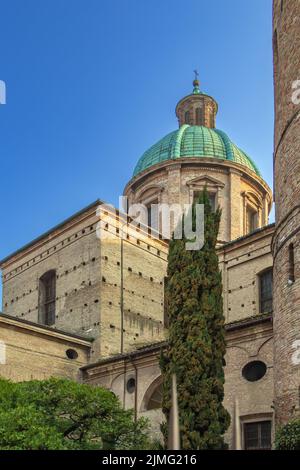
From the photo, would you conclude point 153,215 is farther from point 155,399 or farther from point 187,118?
point 155,399

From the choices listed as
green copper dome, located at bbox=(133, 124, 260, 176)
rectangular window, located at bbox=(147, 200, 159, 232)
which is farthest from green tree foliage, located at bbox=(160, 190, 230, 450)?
green copper dome, located at bbox=(133, 124, 260, 176)

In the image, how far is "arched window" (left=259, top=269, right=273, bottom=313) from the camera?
23250 millimetres

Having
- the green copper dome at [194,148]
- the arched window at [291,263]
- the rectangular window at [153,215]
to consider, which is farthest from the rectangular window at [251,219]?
the arched window at [291,263]

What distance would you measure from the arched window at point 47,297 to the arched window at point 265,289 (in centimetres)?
710

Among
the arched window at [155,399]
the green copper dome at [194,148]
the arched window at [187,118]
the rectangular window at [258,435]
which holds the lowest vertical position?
the rectangular window at [258,435]

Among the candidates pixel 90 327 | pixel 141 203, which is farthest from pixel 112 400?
pixel 141 203

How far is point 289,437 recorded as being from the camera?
1228 centimetres

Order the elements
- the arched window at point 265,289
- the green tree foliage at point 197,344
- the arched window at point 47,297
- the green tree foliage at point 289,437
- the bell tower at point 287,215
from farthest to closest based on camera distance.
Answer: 1. the arched window at point 47,297
2. the arched window at point 265,289
3. the green tree foliage at point 197,344
4. the bell tower at point 287,215
5. the green tree foliage at point 289,437

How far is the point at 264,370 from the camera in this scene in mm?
17891

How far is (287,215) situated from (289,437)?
408 centimetres

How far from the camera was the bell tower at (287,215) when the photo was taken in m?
13.3

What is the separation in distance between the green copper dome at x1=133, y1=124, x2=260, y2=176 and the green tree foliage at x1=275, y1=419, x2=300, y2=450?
18.4 m

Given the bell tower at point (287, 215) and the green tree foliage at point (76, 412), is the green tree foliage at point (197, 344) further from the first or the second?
the bell tower at point (287, 215)

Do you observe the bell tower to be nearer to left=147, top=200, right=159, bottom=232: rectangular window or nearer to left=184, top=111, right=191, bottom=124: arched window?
left=147, top=200, right=159, bottom=232: rectangular window
